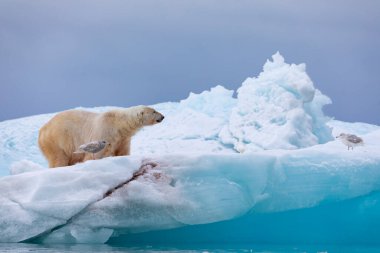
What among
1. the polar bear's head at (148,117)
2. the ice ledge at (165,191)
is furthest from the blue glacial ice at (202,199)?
the polar bear's head at (148,117)

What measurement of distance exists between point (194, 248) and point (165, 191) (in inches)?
29.0

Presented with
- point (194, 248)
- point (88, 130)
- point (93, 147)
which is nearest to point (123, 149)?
point (88, 130)

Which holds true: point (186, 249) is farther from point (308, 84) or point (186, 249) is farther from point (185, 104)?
point (185, 104)

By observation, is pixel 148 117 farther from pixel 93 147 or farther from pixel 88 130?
pixel 93 147

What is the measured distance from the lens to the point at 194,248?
706 centimetres

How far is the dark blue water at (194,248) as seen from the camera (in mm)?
6469

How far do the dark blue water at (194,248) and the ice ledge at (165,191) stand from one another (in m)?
0.30

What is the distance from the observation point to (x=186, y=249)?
6887 mm

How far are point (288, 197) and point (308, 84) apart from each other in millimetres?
11557

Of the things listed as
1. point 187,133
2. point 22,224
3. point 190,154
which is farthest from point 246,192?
point 187,133

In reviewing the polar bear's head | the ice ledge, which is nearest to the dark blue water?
the ice ledge

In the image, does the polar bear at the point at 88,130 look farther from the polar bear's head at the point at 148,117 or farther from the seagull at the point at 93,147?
the seagull at the point at 93,147

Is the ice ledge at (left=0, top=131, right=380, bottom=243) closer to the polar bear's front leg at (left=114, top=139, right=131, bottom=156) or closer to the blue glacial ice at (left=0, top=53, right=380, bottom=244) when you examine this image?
the blue glacial ice at (left=0, top=53, right=380, bottom=244)

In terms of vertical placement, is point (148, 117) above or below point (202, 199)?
above
